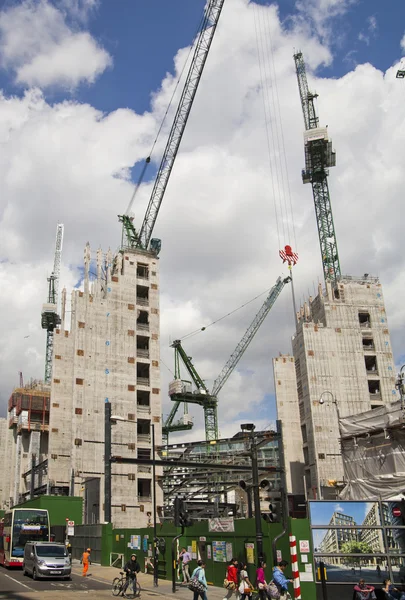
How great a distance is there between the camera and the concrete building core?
62.7 metres

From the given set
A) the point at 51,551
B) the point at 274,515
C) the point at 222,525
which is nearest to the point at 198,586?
the point at 274,515

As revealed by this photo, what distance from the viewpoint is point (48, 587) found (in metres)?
26.9

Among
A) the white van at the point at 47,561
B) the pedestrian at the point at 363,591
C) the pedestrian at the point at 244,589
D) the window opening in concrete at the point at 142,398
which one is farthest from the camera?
the window opening in concrete at the point at 142,398

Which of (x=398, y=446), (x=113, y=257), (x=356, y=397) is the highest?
(x=113, y=257)

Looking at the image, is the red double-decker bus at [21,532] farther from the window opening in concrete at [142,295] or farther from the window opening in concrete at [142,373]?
the window opening in concrete at [142,295]

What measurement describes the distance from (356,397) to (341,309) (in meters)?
10.9

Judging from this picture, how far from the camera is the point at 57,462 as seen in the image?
64.8 metres

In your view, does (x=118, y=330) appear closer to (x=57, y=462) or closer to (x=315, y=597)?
(x=57, y=462)

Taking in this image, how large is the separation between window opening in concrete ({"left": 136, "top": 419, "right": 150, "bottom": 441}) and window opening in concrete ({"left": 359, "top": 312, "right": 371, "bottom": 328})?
2930cm

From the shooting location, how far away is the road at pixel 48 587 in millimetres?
23547

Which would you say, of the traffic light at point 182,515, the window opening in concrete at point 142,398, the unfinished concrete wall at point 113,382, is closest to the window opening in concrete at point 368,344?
the unfinished concrete wall at point 113,382

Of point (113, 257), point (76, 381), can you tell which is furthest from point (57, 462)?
point (113, 257)

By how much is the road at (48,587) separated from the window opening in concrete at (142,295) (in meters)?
40.1

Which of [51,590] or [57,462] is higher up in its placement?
[57,462]
